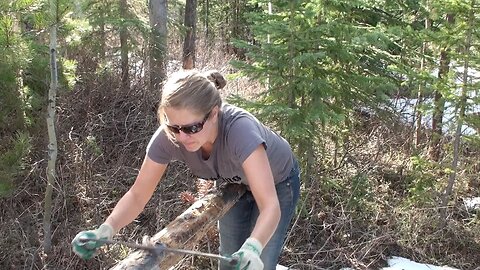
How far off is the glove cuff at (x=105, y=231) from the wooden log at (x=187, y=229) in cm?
14

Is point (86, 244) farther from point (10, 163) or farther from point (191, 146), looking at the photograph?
point (10, 163)

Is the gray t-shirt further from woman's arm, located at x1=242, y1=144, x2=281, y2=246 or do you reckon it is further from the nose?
the nose

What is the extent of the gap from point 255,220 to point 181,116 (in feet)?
3.17

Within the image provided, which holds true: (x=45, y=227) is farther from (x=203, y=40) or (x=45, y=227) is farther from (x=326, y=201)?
(x=203, y=40)

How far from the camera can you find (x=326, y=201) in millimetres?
5742

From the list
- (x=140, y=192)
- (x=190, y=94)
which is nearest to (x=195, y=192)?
(x=140, y=192)

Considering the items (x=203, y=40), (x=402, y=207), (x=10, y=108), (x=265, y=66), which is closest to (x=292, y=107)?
(x=265, y=66)

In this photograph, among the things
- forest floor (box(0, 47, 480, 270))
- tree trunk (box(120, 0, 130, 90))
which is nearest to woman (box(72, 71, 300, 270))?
forest floor (box(0, 47, 480, 270))

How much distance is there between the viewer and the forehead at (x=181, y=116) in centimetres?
217

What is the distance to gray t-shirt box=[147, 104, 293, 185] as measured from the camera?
229cm

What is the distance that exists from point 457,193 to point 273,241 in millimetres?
4178

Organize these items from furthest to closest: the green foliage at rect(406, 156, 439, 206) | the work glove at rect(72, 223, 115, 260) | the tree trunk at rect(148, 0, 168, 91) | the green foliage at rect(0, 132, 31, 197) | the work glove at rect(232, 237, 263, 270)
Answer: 1. the tree trunk at rect(148, 0, 168, 91)
2. the green foliage at rect(406, 156, 439, 206)
3. the green foliage at rect(0, 132, 31, 197)
4. the work glove at rect(72, 223, 115, 260)
5. the work glove at rect(232, 237, 263, 270)

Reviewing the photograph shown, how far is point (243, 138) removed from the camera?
2275 millimetres

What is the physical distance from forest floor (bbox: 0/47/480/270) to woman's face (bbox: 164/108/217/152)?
8.33 ft
